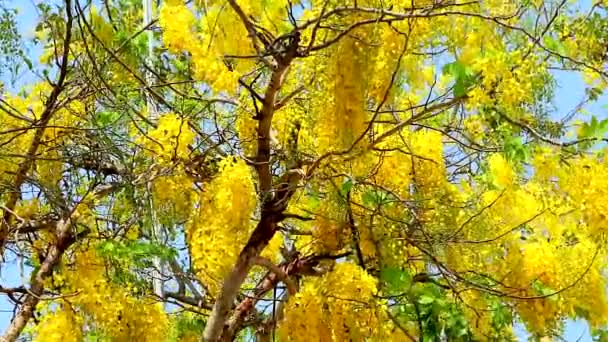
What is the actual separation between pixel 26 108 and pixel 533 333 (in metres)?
2.22

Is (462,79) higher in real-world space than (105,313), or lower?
higher

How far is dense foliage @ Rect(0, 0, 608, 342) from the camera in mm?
3309

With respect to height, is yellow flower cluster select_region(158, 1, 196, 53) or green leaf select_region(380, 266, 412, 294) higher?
yellow flower cluster select_region(158, 1, 196, 53)

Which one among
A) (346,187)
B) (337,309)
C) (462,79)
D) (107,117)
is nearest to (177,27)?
(107,117)

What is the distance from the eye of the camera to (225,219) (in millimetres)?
3354

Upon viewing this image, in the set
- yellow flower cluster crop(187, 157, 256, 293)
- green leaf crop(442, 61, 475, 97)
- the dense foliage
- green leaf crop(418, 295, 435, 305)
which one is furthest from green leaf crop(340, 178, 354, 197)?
green leaf crop(418, 295, 435, 305)

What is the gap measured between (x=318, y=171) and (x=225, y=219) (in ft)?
1.15

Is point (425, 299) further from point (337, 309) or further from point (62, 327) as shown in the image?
point (62, 327)

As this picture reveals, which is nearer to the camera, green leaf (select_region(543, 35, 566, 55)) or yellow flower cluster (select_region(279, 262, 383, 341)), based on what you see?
yellow flower cluster (select_region(279, 262, 383, 341))

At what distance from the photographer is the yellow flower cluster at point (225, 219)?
11.0 ft

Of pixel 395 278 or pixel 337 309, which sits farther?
pixel 395 278

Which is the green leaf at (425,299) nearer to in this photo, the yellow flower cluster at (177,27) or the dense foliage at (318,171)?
the dense foliage at (318,171)

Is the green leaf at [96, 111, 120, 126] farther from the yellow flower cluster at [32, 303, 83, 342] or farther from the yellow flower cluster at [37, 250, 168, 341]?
the yellow flower cluster at [32, 303, 83, 342]

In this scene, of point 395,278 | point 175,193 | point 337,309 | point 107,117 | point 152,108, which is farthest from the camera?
point 152,108
